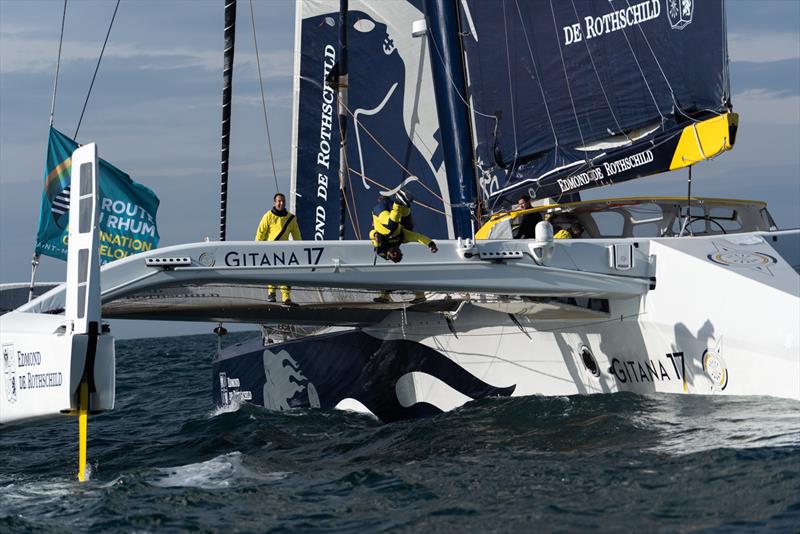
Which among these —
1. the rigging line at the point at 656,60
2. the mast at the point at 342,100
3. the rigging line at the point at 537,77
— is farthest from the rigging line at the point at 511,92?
the mast at the point at 342,100

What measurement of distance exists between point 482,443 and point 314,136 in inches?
265

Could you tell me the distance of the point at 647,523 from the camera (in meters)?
5.29

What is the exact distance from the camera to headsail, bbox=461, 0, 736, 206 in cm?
928

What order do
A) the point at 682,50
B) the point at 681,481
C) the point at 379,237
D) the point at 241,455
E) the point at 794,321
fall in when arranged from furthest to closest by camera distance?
the point at 682,50 < the point at 241,455 < the point at 379,237 < the point at 794,321 < the point at 681,481

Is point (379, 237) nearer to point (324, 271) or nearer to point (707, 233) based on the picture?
point (324, 271)

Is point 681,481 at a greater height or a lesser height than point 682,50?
lesser

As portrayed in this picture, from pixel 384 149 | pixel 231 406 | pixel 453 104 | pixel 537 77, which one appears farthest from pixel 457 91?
pixel 231 406

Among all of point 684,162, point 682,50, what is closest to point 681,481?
point 684,162

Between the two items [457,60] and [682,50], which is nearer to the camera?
[682,50]

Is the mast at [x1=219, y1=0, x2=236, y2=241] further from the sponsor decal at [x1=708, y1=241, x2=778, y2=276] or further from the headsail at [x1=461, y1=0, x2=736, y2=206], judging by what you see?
the sponsor decal at [x1=708, y1=241, x2=778, y2=276]

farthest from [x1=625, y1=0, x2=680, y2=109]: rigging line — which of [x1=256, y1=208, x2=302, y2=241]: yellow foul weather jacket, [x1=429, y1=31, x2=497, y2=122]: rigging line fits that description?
[x1=256, y1=208, x2=302, y2=241]: yellow foul weather jacket

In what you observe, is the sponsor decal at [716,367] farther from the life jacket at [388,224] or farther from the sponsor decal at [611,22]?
the sponsor decal at [611,22]

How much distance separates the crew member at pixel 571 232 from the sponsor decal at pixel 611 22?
1652 millimetres

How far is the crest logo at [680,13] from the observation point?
938cm
